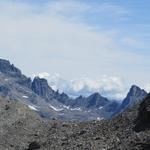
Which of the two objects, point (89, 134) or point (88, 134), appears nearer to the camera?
point (89, 134)

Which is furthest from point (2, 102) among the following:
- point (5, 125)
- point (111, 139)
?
point (111, 139)

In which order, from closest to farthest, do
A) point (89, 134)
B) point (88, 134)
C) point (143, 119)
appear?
1. point (143, 119)
2. point (89, 134)
3. point (88, 134)

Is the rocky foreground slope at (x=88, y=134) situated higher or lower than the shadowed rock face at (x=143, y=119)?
lower

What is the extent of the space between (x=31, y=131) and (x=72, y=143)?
106 feet

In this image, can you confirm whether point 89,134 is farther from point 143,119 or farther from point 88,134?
point 143,119

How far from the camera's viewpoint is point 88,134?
248 ft

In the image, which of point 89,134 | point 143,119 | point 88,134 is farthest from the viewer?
point 88,134

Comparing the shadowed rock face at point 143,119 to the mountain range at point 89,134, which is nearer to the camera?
the mountain range at point 89,134

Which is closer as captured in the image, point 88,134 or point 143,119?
point 143,119

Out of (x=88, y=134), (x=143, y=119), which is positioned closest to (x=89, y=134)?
(x=88, y=134)

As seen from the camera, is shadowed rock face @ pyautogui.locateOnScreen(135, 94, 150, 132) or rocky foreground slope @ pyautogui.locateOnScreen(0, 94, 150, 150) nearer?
rocky foreground slope @ pyautogui.locateOnScreen(0, 94, 150, 150)

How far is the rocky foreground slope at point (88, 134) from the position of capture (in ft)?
206

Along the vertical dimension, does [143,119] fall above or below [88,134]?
above

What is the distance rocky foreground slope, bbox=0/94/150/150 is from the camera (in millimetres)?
62750
